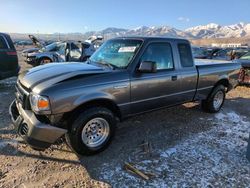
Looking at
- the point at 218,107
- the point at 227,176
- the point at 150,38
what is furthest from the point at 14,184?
the point at 218,107

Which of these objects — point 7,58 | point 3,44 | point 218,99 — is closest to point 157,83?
point 218,99

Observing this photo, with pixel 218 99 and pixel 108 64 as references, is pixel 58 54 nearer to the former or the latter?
pixel 218 99

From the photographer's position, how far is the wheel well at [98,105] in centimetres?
364

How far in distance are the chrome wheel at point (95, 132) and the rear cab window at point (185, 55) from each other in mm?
2206

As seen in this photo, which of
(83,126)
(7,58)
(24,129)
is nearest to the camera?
(24,129)

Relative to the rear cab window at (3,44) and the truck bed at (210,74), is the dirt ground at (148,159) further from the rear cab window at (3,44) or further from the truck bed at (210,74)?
the rear cab window at (3,44)

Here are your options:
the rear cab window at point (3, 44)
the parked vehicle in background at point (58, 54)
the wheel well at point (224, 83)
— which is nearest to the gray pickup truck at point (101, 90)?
the wheel well at point (224, 83)

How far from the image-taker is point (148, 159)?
13.0ft

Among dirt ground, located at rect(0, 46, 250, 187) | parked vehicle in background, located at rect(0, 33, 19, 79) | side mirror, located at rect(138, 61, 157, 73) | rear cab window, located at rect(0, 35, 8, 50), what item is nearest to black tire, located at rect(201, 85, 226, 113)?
dirt ground, located at rect(0, 46, 250, 187)

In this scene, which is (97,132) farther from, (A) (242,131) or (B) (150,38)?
(A) (242,131)

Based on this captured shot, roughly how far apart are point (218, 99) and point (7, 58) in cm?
672

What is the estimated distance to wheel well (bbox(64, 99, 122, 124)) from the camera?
3636mm

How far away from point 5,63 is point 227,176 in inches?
290

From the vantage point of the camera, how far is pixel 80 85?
3572 mm
